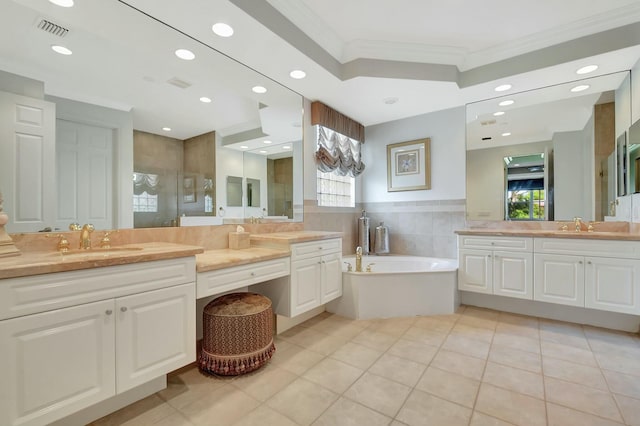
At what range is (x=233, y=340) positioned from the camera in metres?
1.91

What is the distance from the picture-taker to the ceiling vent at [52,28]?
5.37ft

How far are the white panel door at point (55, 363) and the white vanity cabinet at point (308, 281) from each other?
1.24m

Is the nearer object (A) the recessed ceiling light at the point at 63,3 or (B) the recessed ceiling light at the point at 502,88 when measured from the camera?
(A) the recessed ceiling light at the point at 63,3

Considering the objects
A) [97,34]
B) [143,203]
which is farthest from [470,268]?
[97,34]

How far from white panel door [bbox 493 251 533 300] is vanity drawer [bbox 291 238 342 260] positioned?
5.48 feet

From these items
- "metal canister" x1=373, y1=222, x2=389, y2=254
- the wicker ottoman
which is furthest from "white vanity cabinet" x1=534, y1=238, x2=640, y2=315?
the wicker ottoman

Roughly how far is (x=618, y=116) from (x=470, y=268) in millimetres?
2034

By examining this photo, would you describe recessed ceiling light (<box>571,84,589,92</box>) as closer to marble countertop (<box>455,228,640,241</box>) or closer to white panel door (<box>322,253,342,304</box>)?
marble countertop (<box>455,228,640,241</box>)

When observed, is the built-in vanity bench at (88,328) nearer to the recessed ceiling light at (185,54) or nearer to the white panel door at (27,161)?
the white panel door at (27,161)

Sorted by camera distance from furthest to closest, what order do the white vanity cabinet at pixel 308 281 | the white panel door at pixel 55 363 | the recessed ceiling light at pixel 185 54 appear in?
1. the white vanity cabinet at pixel 308 281
2. the recessed ceiling light at pixel 185 54
3. the white panel door at pixel 55 363

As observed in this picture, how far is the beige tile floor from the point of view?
1550 millimetres

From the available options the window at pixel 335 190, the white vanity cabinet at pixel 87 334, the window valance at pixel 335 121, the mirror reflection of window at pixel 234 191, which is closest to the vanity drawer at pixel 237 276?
the white vanity cabinet at pixel 87 334

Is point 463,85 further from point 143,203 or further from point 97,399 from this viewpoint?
point 97,399

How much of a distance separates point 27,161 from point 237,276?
1313 millimetres
